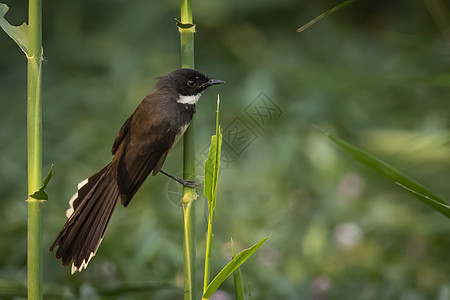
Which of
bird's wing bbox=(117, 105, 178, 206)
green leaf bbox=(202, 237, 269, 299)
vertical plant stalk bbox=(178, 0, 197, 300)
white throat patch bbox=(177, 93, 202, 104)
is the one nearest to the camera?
green leaf bbox=(202, 237, 269, 299)

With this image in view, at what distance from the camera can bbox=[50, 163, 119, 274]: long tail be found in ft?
3.64

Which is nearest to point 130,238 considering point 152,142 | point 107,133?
point 152,142

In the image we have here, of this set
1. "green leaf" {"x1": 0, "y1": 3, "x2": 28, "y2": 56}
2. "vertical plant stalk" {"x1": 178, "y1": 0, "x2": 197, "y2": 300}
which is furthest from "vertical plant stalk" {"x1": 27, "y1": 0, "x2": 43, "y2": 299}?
"vertical plant stalk" {"x1": 178, "y1": 0, "x2": 197, "y2": 300}

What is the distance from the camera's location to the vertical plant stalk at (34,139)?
95 centimetres

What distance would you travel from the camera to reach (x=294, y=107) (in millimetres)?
3084

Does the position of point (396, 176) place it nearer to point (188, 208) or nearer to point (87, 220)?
point (188, 208)

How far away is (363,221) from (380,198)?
21cm

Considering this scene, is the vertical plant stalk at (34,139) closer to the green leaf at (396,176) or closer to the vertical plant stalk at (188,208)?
the vertical plant stalk at (188,208)

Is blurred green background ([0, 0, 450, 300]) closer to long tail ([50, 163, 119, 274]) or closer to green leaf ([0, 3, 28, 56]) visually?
long tail ([50, 163, 119, 274])

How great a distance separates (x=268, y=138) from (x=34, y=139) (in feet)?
6.76

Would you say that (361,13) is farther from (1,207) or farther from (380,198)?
(1,207)

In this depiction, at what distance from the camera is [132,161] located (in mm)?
1447

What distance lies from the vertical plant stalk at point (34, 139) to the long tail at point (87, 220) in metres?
Result: 0.08

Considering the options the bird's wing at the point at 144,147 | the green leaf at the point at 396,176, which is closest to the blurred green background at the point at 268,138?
the bird's wing at the point at 144,147
